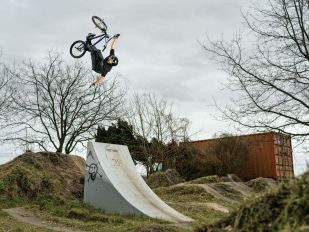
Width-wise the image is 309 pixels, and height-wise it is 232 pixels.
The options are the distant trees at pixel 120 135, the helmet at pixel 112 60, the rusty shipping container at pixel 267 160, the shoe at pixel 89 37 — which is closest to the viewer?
the helmet at pixel 112 60

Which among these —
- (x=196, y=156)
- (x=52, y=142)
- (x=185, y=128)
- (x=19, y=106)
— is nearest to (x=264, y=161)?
(x=196, y=156)

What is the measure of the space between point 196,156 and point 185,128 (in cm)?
410

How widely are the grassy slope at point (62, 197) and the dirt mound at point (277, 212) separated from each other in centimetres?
661

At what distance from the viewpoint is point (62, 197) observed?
45.2ft

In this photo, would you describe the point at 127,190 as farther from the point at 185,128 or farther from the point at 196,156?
the point at 185,128

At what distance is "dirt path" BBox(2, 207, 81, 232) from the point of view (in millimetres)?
10503

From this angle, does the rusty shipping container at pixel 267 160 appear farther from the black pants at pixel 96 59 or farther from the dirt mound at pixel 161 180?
the black pants at pixel 96 59

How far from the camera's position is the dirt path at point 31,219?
34.5 ft

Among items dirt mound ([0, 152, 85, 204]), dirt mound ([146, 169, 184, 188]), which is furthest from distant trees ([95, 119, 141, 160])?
dirt mound ([0, 152, 85, 204])

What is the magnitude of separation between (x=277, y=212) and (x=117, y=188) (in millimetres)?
10676

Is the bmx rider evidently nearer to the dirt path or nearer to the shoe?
the shoe

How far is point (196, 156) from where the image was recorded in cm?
2820

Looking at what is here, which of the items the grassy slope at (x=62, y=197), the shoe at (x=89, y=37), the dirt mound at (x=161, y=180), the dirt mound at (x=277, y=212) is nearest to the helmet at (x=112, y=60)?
the shoe at (x=89, y=37)

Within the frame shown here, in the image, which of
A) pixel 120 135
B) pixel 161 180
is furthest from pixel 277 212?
pixel 120 135
